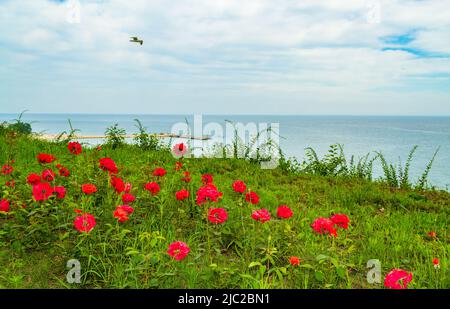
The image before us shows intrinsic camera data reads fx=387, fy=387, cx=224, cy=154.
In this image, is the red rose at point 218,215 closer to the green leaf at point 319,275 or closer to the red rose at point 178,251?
the red rose at point 178,251

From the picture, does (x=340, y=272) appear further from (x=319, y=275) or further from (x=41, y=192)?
(x=41, y=192)

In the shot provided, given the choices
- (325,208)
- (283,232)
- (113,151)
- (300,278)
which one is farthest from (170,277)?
(113,151)

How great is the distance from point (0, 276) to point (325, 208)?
362 cm

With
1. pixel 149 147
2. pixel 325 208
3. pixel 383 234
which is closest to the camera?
pixel 383 234

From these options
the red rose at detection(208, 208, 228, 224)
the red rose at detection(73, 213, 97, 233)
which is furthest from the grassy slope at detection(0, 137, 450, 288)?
the red rose at detection(208, 208, 228, 224)

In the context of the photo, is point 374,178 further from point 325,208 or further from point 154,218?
point 154,218

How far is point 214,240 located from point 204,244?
10 cm

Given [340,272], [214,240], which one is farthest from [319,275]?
[214,240]

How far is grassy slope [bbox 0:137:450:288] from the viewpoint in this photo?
287 cm

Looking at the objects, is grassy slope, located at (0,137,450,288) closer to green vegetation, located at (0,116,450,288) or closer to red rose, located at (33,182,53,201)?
green vegetation, located at (0,116,450,288)

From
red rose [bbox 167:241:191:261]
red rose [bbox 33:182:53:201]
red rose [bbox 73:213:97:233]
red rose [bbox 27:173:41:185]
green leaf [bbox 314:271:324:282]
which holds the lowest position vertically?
green leaf [bbox 314:271:324:282]

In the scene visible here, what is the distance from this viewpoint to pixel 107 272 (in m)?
2.97

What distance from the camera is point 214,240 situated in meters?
3.43

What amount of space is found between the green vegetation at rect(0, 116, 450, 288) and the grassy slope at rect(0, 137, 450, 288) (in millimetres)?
10
